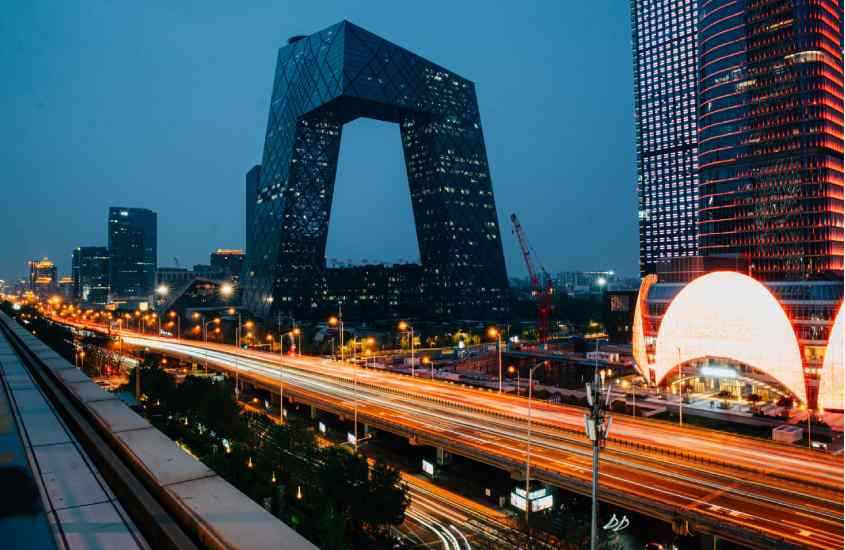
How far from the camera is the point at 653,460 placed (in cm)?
3312

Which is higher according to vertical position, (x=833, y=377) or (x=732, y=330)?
(x=732, y=330)

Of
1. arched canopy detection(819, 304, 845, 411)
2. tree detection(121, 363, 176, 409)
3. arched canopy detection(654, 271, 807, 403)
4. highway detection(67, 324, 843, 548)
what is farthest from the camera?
arched canopy detection(654, 271, 807, 403)

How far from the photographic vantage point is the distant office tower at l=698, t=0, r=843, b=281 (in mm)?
106625

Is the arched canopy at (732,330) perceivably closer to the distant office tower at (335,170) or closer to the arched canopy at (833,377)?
the arched canopy at (833,377)

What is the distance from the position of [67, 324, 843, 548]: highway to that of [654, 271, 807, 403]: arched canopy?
99.8 feet

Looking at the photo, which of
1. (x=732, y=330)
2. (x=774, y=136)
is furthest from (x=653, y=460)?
(x=774, y=136)

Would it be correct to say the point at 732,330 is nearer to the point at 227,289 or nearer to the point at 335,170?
the point at 227,289

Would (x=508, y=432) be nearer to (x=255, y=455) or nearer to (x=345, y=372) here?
(x=255, y=455)

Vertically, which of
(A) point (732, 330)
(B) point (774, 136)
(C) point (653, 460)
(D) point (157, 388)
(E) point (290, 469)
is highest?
(B) point (774, 136)

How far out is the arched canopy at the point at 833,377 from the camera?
185 feet

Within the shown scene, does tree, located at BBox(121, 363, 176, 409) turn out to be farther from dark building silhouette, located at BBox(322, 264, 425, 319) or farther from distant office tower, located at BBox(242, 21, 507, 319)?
dark building silhouette, located at BBox(322, 264, 425, 319)

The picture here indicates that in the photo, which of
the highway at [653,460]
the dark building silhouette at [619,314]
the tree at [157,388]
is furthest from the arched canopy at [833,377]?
the tree at [157,388]

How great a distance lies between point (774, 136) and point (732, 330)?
217 ft

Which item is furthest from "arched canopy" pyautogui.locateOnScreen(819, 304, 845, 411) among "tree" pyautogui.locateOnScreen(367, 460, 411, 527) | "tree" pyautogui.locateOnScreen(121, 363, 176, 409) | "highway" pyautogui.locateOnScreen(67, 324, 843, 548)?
"tree" pyautogui.locateOnScreen(121, 363, 176, 409)
